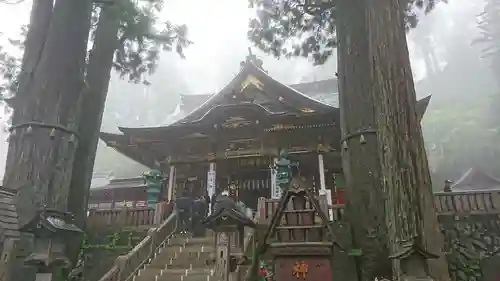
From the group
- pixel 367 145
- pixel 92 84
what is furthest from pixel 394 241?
pixel 92 84

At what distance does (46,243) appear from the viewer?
597 centimetres

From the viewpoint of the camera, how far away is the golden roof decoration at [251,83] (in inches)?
674

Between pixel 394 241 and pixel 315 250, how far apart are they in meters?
1.28

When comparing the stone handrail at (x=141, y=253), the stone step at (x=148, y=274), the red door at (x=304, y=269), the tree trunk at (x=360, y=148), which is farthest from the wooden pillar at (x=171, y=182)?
the red door at (x=304, y=269)

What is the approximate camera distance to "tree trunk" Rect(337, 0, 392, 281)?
6.92m

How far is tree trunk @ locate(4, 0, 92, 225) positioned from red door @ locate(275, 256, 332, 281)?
416cm

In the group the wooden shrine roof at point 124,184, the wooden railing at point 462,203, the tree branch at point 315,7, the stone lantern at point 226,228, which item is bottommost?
the stone lantern at point 226,228

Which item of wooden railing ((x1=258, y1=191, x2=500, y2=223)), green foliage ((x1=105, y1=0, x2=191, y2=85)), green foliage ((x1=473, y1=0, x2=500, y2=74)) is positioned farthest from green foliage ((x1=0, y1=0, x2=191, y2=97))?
green foliage ((x1=473, y1=0, x2=500, y2=74))

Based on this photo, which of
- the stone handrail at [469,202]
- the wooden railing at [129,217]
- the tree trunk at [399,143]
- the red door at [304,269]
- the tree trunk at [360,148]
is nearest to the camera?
the tree trunk at [399,143]

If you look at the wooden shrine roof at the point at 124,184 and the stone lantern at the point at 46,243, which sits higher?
the wooden shrine roof at the point at 124,184

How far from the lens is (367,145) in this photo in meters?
7.76

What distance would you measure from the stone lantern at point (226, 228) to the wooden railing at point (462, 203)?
3.00 meters

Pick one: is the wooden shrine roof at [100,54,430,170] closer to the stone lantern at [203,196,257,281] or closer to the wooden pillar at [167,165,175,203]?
the wooden pillar at [167,165,175,203]

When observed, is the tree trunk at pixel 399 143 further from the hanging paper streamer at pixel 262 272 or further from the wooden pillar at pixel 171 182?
the wooden pillar at pixel 171 182
